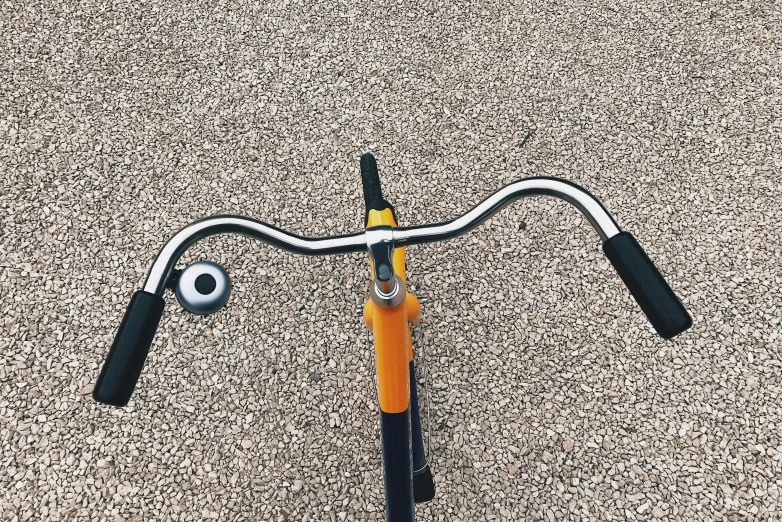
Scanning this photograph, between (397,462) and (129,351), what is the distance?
0.79 metres

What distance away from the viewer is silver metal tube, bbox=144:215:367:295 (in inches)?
43.2

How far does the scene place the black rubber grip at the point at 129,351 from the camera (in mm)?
1040

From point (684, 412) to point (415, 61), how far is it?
2604 millimetres

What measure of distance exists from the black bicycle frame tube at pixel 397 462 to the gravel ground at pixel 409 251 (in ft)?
2.95

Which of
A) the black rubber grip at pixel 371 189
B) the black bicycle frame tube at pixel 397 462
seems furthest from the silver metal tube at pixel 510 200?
the black bicycle frame tube at pixel 397 462

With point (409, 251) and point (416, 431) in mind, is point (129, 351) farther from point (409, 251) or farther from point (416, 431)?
point (409, 251)

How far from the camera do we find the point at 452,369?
2.78 metres

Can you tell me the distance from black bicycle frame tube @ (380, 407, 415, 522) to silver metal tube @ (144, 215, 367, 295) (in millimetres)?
488

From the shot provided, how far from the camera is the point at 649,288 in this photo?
115cm

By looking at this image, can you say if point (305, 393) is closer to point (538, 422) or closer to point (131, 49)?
point (538, 422)

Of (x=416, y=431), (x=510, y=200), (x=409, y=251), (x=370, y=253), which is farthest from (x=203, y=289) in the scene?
(x=409, y=251)

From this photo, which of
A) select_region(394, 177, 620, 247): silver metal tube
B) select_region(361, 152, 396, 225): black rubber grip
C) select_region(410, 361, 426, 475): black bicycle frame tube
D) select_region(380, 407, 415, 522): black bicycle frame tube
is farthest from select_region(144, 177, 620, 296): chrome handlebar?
select_region(410, 361, 426, 475): black bicycle frame tube

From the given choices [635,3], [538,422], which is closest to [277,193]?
[538,422]

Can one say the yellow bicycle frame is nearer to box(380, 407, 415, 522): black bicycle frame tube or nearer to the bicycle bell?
box(380, 407, 415, 522): black bicycle frame tube
